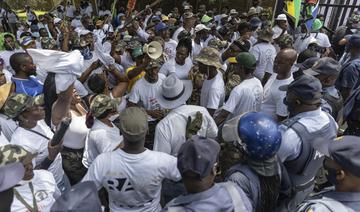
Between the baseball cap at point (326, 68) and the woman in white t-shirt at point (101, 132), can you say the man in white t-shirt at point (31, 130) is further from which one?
the baseball cap at point (326, 68)

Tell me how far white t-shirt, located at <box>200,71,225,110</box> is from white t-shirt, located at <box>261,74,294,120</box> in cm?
54

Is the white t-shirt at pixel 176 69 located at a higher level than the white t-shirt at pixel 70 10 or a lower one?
higher

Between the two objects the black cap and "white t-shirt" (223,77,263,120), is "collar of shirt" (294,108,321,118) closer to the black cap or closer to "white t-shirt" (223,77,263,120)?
the black cap

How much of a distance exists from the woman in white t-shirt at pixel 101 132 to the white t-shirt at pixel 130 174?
513 mm

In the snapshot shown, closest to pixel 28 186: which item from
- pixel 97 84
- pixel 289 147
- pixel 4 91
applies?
pixel 97 84

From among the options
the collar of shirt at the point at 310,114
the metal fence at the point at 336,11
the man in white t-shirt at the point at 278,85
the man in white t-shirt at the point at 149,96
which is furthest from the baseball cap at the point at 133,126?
the metal fence at the point at 336,11

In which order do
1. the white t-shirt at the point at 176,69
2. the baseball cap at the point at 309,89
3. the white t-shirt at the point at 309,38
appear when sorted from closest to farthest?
the baseball cap at the point at 309,89
the white t-shirt at the point at 176,69
the white t-shirt at the point at 309,38

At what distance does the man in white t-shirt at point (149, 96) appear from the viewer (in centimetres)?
383

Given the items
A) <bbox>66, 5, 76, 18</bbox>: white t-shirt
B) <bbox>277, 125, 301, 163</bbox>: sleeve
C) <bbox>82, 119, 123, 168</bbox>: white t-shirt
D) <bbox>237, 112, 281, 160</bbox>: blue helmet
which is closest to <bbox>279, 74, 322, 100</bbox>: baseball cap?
<bbox>277, 125, 301, 163</bbox>: sleeve

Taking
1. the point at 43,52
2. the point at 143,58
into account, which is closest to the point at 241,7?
the point at 143,58

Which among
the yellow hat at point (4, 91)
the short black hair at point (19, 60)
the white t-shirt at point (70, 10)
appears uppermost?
the short black hair at point (19, 60)

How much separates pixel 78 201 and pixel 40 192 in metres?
0.80

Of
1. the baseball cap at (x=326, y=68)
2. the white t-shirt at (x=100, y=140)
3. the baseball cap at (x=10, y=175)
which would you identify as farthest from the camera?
the baseball cap at (x=326, y=68)

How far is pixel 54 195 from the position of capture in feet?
7.11
